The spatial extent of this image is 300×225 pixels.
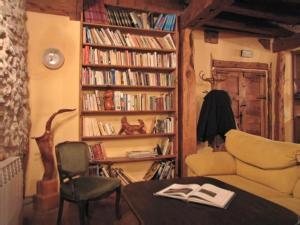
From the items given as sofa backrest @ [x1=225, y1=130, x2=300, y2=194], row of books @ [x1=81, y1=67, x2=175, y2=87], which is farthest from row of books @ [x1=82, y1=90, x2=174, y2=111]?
sofa backrest @ [x1=225, y1=130, x2=300, y2=194]

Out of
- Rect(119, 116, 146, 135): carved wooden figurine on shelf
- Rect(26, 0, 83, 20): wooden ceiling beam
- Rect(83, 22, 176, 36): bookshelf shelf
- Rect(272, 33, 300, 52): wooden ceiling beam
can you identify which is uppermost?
Rect(26, 0, 83, 20): wooden ceiling beam

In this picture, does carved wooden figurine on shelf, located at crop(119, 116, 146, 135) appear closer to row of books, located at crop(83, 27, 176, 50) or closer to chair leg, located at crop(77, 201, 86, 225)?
row of books, located at crop(83, 27, 176, 50)

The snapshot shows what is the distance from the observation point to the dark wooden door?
4.38 m

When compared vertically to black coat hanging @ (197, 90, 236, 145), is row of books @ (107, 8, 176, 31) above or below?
above

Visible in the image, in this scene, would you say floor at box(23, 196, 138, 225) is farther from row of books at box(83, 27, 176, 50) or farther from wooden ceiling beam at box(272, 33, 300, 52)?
wooden ceiling beam at box(272, 33, 300, 52)

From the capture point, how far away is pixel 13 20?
96.1 inches

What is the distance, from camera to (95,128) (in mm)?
3355

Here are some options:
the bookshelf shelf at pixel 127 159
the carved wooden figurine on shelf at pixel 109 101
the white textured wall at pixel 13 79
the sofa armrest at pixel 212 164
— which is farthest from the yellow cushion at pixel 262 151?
the white textured wall at pixel 13 79

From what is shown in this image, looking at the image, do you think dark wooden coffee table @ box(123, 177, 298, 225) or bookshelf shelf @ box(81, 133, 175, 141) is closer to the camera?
dark wooden coffee table @ box(123, 177, 298, 225)

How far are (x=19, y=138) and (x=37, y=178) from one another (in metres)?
0.82

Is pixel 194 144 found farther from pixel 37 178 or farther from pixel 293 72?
pixel 293 72

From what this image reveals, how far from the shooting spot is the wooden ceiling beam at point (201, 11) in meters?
2.91

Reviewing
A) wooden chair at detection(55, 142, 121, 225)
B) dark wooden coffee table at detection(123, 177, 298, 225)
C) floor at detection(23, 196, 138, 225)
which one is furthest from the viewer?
floor at detection(23, 196, 138, 225)

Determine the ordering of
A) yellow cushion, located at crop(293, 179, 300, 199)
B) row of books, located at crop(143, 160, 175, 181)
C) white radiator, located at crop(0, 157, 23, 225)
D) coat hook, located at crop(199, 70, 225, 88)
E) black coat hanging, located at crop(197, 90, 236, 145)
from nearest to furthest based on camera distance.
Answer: white radiator, located at crop(0, 157, 23, 225), yellow cushion, located at crop(293, 179, 300, 199), row of books, located at crop(143, 160, 175, 181), black coat hanging, located at crop(197, 90, 236, 145), coat hook, located at crop(199, 70, 225, 88)
